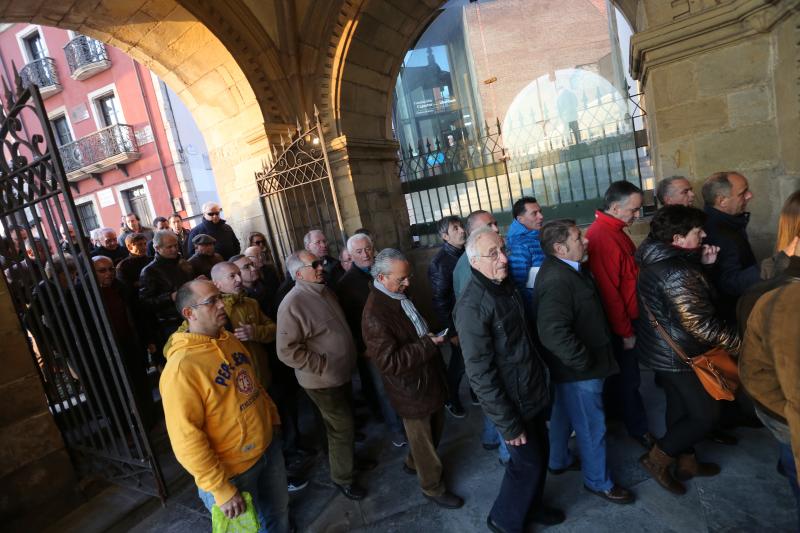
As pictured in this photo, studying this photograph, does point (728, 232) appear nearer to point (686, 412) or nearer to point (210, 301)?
point (686, 412)

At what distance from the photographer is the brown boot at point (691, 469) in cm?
244

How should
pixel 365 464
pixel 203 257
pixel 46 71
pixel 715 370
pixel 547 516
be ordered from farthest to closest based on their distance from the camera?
pixel 46 71 < pixel 203 257 < pixel 365 464 < pixel 547 516 < pixel 715 370

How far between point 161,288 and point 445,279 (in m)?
2.54

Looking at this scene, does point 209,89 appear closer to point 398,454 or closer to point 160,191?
point 398,454

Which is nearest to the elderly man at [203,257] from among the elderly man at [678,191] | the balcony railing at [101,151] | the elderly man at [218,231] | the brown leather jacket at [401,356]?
the elderly man at [218,231]

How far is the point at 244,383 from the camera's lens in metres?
2.12

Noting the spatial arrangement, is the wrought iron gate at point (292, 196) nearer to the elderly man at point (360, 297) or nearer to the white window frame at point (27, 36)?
the elderly man at point (360, 297)

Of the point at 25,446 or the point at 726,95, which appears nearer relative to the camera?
the point at 25,446

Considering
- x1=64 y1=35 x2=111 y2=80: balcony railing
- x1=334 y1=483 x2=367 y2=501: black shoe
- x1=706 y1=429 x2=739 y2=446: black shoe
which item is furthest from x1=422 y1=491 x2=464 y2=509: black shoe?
x1=64 y1=35 x2=111 y2=80: balcony railing

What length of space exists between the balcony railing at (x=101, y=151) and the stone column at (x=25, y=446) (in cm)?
1472

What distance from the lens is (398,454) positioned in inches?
129

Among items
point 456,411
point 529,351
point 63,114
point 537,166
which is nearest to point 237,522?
point 529,351

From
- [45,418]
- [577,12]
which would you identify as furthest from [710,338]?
[577,12]

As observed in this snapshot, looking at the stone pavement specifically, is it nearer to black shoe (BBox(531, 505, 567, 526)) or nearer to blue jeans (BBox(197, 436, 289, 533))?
black shoe (BBox(531, 505, 567, 526))
